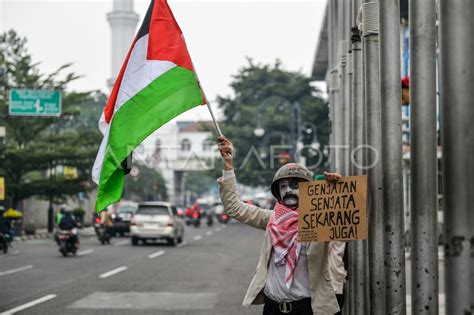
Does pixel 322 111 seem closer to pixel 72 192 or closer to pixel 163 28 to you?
pixel 72 192

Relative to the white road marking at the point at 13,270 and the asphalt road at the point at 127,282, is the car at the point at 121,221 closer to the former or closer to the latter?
the asphalt road at the point at 127,282

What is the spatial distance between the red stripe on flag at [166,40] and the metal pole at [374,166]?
174cm

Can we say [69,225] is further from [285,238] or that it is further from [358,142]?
[285,238]

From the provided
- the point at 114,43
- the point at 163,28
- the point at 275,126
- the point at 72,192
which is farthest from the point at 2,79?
the point at 114,43

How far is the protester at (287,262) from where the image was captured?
221 inches

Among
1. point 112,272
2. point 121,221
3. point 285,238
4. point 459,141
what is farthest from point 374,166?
point 121,221

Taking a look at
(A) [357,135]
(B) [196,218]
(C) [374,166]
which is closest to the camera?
(C) [374,166]

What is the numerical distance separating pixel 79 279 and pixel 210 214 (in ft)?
135

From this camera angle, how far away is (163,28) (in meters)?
6.68

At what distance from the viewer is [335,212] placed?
5559 millimetres

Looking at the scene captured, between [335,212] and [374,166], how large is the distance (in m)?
1.74

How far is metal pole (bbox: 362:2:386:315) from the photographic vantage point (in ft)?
23.0

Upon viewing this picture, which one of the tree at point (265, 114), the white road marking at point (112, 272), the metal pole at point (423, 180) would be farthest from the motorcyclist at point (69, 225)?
the tree at point (265, 114)

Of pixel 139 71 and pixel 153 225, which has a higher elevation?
pixel 139 71
